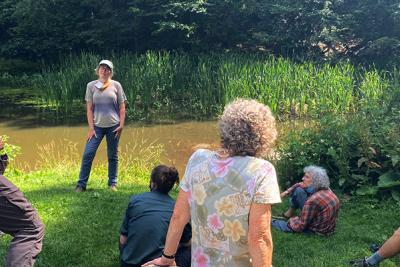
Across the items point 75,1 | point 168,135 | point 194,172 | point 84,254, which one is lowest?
point 168,135

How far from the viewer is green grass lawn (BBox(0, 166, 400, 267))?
4254 mm

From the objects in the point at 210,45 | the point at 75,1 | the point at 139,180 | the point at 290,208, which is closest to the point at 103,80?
the point at 139,180

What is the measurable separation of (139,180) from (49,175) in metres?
1.30

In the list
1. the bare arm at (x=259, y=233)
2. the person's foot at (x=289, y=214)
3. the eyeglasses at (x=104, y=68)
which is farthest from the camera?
the eyeglasses at (x=104, y=68)

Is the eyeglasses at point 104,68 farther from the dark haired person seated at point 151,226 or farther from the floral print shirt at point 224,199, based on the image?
the floral print shirt at point 224,199

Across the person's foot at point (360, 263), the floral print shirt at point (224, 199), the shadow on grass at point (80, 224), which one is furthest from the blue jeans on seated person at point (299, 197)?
the floral print shirt at point (224, 199)

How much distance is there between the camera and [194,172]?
7.70 ft

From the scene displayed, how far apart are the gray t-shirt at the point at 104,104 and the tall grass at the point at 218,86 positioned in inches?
251

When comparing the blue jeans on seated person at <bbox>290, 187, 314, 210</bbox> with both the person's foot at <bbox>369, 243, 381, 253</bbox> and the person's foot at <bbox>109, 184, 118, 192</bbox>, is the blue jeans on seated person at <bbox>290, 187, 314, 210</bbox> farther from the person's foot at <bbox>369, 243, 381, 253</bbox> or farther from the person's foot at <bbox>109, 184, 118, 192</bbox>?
the person's foot at <bbox>109, 184, 118, 192</bbox>

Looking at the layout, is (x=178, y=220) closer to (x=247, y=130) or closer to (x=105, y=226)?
(x=247, y=130)

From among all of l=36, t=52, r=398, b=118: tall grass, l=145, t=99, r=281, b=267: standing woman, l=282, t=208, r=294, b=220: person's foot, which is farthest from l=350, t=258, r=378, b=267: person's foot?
l=36, t=52, r=398, b=118: tall grass

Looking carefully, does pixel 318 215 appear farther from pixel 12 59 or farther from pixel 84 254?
pixel 12 59

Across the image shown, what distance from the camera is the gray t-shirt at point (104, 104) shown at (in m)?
5.86

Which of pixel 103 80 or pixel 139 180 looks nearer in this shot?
pixel 103 80
